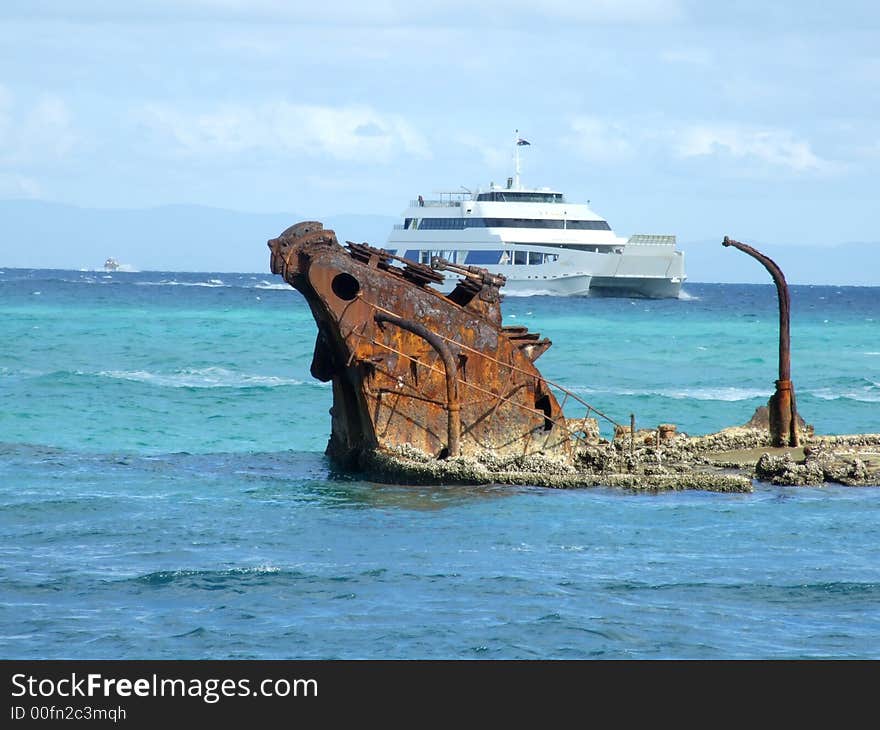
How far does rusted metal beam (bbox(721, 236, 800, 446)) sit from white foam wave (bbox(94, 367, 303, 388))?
15674mm

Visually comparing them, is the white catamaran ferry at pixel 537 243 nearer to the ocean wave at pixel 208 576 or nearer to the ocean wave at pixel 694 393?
the ocean wave at pixel 694 393

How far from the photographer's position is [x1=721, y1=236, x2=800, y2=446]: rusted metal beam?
15950 mm

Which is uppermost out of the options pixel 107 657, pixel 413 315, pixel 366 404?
pixel 413 315

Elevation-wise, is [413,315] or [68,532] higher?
[413,315]

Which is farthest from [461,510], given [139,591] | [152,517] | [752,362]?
[752,362]

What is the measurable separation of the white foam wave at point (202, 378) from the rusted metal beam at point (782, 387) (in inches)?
617

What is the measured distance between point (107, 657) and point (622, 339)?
42.9 metres

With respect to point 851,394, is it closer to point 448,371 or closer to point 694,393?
point 694,393

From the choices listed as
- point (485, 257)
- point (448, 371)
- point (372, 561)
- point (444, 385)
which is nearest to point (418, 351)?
point (444, 385)

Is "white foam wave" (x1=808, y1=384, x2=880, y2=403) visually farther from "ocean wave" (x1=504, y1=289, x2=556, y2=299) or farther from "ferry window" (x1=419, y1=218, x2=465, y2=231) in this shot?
"ferry window" (x1=419, y1=218, x2=465, y2=231)

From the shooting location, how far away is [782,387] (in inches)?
629

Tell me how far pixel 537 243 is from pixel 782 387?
211ft
